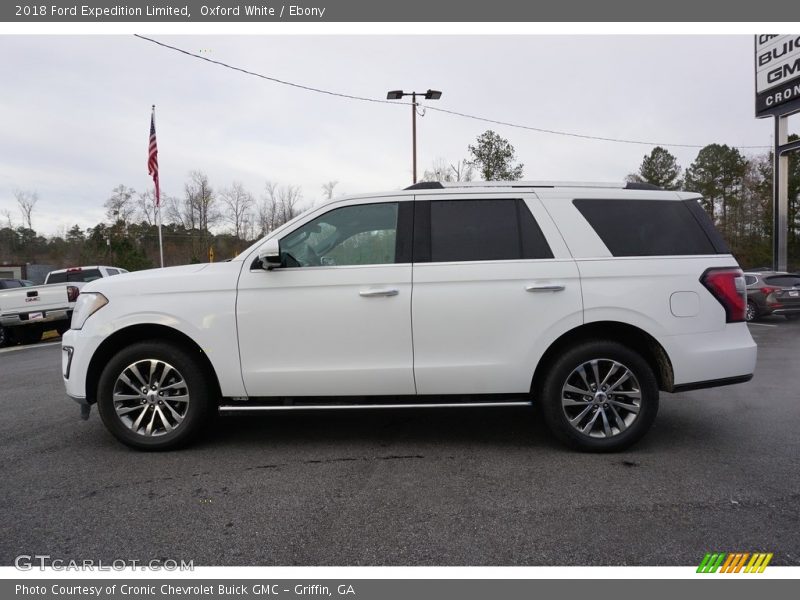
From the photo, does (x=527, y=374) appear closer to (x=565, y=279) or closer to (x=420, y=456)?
(x=565, y=279)

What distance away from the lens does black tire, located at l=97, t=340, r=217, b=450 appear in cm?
385

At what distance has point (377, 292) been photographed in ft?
12.3

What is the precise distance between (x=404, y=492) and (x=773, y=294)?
14617 mm

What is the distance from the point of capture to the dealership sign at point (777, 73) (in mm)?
15836

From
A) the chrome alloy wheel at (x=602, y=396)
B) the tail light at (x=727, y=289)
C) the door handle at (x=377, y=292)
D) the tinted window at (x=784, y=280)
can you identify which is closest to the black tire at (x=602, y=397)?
the chrome alloy wheel at (x=602, y=396)

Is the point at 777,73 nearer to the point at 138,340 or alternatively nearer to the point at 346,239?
the point at 346,239

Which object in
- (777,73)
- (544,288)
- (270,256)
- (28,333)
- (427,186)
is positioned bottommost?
(28,333)

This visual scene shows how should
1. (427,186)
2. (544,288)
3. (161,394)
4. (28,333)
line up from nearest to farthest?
(544,288)
(161,394)
(427,186)
(28,333)

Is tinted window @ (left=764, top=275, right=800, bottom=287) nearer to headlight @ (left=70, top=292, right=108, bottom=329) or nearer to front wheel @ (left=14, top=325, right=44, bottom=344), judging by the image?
headlight @ (left=70, top=292, right=108, bottom=329)

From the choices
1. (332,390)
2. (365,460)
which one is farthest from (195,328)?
(365,460)

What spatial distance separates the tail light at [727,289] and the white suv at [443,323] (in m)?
0.01

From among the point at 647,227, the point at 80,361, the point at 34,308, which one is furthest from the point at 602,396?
the point at 34,308

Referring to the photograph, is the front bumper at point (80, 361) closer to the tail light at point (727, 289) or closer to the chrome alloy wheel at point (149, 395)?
the chrome alloy wheel at point (149, 395)

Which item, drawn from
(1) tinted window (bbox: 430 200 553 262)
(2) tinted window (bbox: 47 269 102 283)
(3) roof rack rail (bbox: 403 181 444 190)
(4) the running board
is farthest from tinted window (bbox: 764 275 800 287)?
(2) tinted window (bbox: 47 269 102 283)
